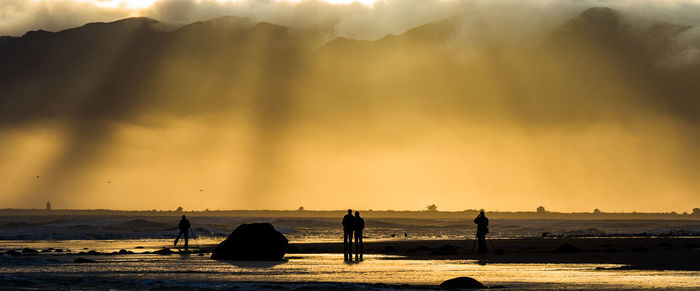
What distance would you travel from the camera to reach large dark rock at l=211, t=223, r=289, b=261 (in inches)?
1603

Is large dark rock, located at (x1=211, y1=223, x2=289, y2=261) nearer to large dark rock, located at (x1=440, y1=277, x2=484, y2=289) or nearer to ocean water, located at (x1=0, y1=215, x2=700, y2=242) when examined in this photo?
large dark rock, located at (x1=440, y1=277, x2=484, y2=289)

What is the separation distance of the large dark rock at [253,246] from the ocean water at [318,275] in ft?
9.10

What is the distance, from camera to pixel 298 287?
78.6ft

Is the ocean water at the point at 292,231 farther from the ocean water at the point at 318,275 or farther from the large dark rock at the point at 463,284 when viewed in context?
the large dark rock at the point at 463,284

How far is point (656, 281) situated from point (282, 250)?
19.9m

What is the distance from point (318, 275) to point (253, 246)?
1226cm

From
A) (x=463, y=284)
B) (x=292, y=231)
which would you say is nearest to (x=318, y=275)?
(x=463, y=284)

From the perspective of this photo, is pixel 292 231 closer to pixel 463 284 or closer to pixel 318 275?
pixel 318 275

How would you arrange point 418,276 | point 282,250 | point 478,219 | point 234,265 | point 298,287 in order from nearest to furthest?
point 298,287 < point 418,276 < point 234,265 < point 282,250 < point 478,219

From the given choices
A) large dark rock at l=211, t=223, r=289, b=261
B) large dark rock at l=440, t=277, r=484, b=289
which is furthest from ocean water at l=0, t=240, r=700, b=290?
large dark rock at l=211, t=223, r=289, b=261

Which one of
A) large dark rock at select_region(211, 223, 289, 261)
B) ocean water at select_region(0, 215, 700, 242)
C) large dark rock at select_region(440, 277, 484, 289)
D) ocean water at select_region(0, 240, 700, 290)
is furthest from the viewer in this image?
ocean water at select_region(0, 215, 700, 242)

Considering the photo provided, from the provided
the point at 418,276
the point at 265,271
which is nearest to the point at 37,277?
the point at 265,271

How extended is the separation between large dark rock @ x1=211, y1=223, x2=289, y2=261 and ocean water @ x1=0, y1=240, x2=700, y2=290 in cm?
277

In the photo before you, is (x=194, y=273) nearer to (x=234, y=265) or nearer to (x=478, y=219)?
(x=234, y=265)
